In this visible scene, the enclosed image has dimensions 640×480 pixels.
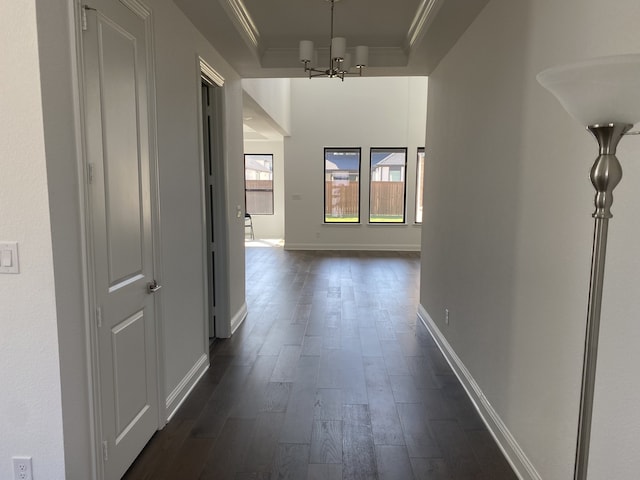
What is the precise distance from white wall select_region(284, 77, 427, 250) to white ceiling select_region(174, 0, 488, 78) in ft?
16.7

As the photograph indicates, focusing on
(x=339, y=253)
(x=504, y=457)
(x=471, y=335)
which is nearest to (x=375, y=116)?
(x=339, y=253)

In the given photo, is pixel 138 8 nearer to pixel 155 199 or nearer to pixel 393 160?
pixel 155 199

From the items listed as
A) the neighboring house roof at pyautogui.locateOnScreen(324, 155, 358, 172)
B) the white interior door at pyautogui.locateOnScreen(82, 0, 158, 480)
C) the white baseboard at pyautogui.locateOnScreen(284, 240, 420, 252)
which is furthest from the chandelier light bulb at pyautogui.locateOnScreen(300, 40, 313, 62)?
the white baseboard at pyautogui.locateOnScreen(284, 240, 420, 252)

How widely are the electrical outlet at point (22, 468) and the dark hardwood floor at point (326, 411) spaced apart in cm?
56

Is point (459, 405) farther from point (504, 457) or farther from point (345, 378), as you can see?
point (345, 378)

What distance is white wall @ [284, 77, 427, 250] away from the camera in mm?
9250

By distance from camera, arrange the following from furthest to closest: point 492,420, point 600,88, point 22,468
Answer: point 492,420 → point 22,468 → point 600,88

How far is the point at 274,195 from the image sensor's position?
1174cm

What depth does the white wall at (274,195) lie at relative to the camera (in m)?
11.5

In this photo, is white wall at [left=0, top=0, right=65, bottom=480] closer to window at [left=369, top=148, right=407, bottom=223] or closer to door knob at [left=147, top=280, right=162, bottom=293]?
door knob at [left=147, top=280, right=162, bottom=293]

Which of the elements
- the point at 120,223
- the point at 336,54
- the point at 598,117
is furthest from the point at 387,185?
the point at 598,117

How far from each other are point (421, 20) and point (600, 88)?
259cm

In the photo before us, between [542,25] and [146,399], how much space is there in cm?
271

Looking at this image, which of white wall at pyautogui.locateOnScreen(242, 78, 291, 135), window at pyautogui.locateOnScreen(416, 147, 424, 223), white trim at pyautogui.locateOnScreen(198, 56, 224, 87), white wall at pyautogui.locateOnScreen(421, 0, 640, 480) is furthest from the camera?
window at pyautogui.locateOnScreen(416, 147, 424, 223)
